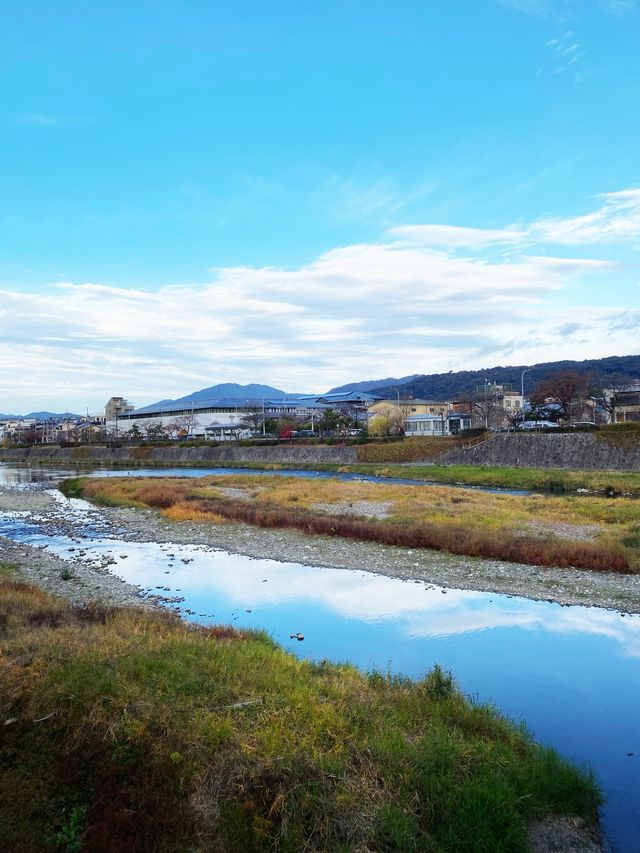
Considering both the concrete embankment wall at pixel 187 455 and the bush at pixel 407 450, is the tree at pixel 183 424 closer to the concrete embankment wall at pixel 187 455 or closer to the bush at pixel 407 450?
the concrete embankment wall at pixel 187 455

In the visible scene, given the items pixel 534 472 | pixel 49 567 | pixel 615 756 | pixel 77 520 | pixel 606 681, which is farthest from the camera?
pixel 534 472

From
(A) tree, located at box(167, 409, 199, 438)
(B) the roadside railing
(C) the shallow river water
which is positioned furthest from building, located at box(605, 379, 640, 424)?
→ (C) the shallow river water

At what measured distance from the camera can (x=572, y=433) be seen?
6250cm

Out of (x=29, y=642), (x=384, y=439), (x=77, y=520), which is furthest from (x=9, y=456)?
(x=29, y=642)

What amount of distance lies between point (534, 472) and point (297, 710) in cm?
4893

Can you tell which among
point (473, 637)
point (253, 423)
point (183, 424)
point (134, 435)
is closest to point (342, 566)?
point (473, 637)

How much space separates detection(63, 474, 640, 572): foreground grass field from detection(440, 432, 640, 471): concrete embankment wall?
2255 centimetres

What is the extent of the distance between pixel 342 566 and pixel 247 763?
13.9 metres

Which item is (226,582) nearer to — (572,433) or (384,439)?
(572,433)

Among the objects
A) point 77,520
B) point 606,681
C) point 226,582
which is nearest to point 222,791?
point 606,681

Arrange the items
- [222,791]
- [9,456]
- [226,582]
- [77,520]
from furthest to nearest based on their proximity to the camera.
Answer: [9,456], [77,520], [226,582], [222,791]

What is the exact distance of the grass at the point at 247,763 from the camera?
243 inches

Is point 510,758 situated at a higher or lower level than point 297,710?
lower

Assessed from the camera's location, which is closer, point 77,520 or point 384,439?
point 77,520
